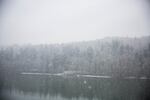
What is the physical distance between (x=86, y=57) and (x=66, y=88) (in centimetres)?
75

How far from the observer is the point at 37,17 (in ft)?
11.0

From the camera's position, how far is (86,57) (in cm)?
317

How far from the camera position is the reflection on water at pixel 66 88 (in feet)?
10.3

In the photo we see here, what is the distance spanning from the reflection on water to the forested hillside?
6.2 inches

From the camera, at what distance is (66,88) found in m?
3.43

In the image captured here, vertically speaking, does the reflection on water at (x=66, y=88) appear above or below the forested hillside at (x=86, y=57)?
below

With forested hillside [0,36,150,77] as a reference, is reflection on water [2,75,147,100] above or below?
below

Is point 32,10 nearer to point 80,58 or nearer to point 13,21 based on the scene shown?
point 13,21

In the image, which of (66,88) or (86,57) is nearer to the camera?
(86,57)

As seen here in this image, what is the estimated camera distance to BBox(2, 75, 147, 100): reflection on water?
3145 millimetres

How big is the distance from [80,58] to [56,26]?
741mm

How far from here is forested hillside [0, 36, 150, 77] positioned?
121 inches

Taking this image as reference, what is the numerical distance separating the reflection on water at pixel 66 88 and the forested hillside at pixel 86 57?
157mm

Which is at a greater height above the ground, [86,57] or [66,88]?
[86,57]
